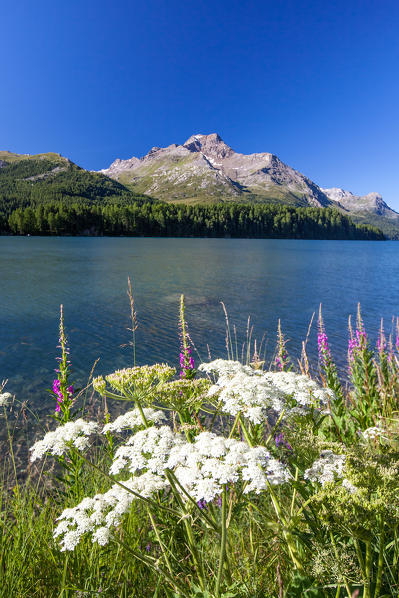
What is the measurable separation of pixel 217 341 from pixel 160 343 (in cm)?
404

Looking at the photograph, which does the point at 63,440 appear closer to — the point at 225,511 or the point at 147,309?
the point at 225,511

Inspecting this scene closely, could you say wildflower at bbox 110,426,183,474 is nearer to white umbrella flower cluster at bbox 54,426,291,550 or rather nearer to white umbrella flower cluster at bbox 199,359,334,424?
white umbrella flower cluster at bbox 54,426,291,550

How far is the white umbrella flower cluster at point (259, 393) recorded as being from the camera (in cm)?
295

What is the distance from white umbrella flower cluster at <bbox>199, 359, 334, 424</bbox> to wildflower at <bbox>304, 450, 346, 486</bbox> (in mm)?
551

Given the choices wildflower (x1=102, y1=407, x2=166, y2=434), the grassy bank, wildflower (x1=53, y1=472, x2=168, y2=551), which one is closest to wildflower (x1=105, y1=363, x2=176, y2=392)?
the grassy bank

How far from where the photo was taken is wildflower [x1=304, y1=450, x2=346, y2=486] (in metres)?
2.57

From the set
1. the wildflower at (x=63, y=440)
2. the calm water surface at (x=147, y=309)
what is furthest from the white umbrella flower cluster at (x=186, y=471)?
the calm water surface at (x=147, y=309)

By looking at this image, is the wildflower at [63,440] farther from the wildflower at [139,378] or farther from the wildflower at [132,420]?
the wildflower at [139,378]

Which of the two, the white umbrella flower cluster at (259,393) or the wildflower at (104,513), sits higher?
the white umbrella flower cluster at (259,393)

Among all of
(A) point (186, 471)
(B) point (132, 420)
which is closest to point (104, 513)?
(B) point (132, 420)

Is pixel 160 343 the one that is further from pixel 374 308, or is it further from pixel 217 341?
pixel 374 308

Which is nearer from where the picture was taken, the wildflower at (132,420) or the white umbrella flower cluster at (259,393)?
the white umbrella flower cluster at (259,393)

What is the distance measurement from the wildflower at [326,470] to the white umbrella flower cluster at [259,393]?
55 cm

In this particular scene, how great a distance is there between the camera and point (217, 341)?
22.0 metres
